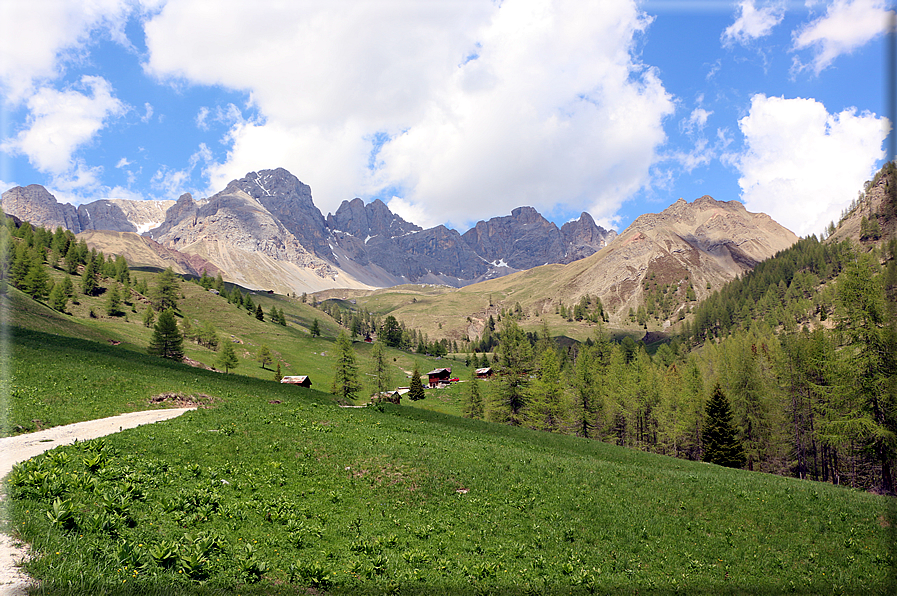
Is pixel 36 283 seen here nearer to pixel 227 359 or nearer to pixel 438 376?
pixel 227 359

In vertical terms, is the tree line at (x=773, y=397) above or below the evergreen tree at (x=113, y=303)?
below

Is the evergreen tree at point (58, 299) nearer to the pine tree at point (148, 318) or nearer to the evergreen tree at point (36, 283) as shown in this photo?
the evergreen tree at point (36, 283)

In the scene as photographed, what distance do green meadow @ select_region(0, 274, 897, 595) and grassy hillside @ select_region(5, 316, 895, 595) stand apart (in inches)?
→ 3.1

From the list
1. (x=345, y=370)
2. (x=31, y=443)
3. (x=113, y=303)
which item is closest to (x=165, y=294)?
(x=113, y=303)

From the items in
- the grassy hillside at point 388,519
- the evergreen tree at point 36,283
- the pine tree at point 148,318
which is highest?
the evergreen tree at point 36,283

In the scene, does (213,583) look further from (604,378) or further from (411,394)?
(411,394)

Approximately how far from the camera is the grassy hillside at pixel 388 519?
423 inches

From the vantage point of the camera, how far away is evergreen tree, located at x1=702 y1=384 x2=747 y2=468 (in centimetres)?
5275

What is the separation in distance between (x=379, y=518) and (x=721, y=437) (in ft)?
183

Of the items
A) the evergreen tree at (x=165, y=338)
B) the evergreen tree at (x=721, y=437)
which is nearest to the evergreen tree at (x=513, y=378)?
the evergreen tree at (x=721, y=437)

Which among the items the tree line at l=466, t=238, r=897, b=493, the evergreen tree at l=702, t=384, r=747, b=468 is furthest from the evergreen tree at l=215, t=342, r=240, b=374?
the evergreen tree at l=702, t=384, r=747, b=468

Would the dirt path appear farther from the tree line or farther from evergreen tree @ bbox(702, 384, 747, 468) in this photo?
evergreen tree @ bbox(702, 384, 747, 468)

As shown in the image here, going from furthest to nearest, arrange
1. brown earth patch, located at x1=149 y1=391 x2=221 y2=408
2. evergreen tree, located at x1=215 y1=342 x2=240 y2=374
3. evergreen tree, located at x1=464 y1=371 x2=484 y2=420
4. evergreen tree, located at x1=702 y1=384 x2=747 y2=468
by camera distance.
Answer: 1. evergreen tree, located at x1=215 y1=342 x2=240 y2=374
2. evergreen tree, located at x1=464 y1=371 x2=484 y2=420
3. evergreen tree, located at x1=702 y1=384 x2=747 y2=468
4. brown earth patch, located at x1=149 y1=391 x2=221 y2=408

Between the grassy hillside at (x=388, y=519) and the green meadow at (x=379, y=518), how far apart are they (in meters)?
0.08
